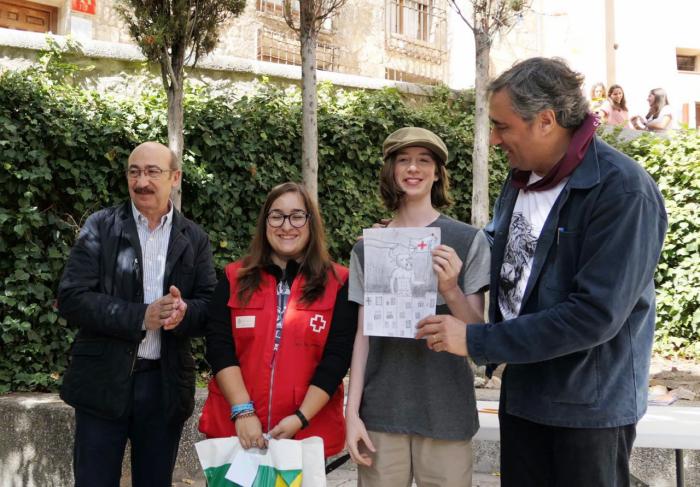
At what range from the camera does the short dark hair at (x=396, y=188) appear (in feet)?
9.75

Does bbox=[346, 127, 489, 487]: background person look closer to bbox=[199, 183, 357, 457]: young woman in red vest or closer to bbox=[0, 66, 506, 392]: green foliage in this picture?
bbox=[199, 183, 357, 457]: young woman in red vest

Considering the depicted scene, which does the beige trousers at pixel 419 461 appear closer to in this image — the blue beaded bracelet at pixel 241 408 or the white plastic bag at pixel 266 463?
the white plastic bag at pixel 266 463

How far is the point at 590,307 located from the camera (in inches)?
79.0

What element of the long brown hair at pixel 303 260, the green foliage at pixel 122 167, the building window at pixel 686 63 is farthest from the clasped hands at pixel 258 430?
the building window at pixel 686 63

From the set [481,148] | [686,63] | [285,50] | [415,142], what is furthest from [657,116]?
[686,63]

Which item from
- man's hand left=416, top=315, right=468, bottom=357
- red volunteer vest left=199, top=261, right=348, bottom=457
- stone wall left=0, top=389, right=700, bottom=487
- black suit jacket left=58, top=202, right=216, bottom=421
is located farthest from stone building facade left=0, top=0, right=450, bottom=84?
man's hand left=416, top=315, right=468, bottom=357

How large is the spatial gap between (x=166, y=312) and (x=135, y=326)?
0.16m

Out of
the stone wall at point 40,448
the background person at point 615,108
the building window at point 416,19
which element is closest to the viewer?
the stone wall at point 40,448

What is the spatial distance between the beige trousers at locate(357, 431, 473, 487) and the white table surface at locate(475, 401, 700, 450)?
751 mm

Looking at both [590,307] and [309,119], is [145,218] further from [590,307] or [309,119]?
[309,119]

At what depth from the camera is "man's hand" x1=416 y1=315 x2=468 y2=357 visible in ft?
7.39

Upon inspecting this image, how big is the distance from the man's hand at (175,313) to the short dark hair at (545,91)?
1.64m

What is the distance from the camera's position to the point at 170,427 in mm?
3299

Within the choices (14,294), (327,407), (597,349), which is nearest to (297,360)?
(327,407)
